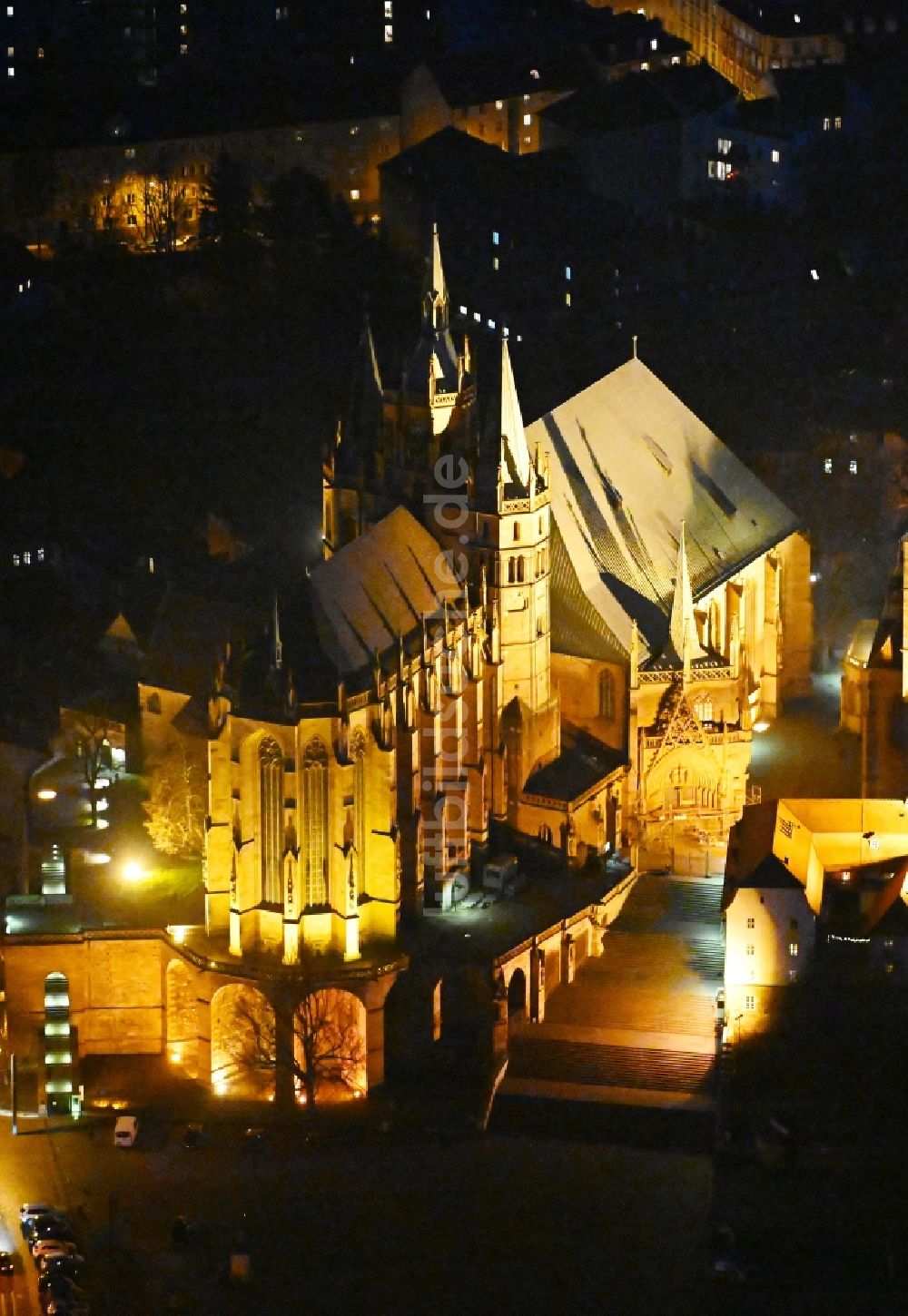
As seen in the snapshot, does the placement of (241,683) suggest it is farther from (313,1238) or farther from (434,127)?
(434,127)

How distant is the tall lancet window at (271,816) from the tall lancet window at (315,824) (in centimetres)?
79

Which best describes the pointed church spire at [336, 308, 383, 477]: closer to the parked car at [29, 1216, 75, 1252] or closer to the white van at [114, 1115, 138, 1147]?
the white van at [114, 1115, 138, 1147]

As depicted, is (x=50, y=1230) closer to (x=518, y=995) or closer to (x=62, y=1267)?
(x=62, y=1267)

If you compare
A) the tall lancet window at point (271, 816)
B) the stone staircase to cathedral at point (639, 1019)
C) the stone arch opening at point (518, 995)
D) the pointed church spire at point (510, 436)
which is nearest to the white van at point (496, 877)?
the stone staircase to cathedral at point (639, 1019)

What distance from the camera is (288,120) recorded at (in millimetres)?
→ 193500

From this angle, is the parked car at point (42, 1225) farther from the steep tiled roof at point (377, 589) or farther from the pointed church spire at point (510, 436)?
the pointed church spire at point (510, 436)

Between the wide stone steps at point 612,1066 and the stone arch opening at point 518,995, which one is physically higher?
the stone arch opening at point 518,995

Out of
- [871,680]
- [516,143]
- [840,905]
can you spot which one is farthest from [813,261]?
[840,905]

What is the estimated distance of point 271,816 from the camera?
5148 inches

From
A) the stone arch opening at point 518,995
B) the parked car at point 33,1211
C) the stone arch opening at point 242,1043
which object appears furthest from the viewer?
the stone arch opening at point 518,995

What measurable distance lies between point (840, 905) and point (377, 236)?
64.9 m

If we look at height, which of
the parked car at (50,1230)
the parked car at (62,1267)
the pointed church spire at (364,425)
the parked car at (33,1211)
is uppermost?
the pointed church spire at (364,425)

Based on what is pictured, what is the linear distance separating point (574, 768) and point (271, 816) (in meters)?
16.9

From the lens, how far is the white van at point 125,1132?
126312mm
